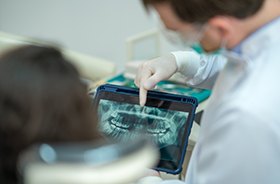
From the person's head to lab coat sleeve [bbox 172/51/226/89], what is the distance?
341 mm

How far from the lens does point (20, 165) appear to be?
0.58 meters

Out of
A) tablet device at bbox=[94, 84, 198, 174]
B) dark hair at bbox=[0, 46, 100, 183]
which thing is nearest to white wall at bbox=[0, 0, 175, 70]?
tablet device at bbox=[94, 84, 198, 174]

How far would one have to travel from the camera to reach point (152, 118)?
1142 mm

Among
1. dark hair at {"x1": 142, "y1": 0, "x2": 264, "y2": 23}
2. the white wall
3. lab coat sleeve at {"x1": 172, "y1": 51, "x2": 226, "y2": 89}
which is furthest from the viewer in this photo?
the white wall

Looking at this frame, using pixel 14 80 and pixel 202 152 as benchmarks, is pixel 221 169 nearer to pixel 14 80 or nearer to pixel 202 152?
pixel 202 152

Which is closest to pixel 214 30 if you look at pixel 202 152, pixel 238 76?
pixel 238 76

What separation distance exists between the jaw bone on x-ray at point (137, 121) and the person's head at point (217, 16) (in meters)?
0.32

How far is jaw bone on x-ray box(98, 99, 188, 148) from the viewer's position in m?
1.11

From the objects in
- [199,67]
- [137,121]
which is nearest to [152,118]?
[137,121]

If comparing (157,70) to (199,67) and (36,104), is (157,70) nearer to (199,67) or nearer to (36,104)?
(199,67)

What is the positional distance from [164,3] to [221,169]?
0.31 meters

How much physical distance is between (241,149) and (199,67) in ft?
1.43

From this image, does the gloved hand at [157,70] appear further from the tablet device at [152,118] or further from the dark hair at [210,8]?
the dark hair at [210,8]

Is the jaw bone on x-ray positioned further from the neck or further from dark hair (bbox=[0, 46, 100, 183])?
dark hair (bbox=[0, 46, 100, 183])
